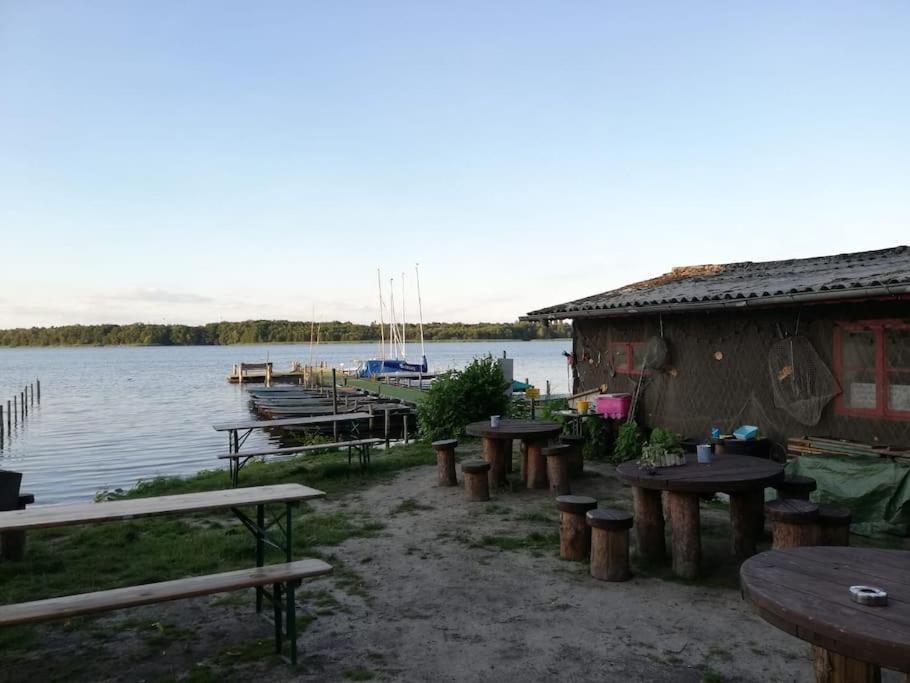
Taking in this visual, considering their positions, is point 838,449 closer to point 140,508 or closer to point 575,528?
point 575,528

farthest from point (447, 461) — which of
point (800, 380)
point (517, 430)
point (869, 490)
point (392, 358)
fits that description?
point (392, 358)

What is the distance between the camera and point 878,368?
802 centimetres

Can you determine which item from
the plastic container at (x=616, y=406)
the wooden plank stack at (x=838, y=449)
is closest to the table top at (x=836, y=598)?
the wooden plank stack at (x=838, y=449)

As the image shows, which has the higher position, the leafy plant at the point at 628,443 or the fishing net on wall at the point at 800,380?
the fishing net on wall at the point at 800,380

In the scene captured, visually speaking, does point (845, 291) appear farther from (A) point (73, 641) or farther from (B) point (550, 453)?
(A) point (73, 641)

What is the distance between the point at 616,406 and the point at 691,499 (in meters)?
5.85

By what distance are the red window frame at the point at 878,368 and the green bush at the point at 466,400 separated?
690 cm

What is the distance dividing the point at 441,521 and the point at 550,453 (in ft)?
6.03

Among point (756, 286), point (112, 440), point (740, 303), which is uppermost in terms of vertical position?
point (756, 286)

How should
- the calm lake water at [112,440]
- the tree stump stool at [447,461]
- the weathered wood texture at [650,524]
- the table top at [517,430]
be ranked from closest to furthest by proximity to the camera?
the weathered wood texture at [650,524], the table top at [517,430], the tree stump stool at [447,461], the calm lake water at [112,440]

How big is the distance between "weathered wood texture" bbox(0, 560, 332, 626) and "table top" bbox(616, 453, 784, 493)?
2949 mm

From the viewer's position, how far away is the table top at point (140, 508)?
4.15m

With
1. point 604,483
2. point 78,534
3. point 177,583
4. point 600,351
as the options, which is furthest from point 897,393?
point 78,534

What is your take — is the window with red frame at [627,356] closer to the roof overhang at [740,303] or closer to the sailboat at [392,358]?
the roof overhang at [740,303]
